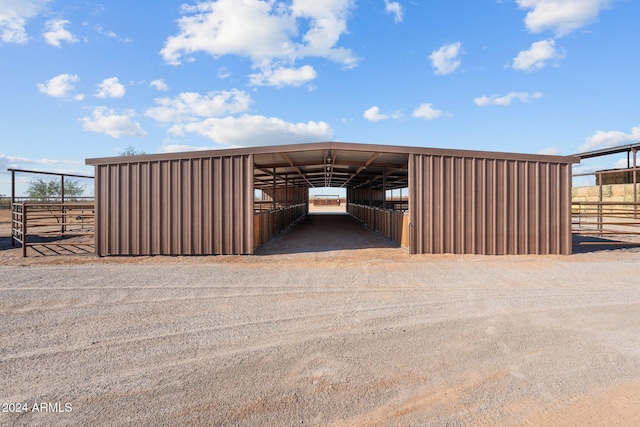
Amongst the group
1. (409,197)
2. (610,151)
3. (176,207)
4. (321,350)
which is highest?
(610,151)

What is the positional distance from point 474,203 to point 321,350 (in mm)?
7399

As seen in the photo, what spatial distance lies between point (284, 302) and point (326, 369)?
6.88 ft

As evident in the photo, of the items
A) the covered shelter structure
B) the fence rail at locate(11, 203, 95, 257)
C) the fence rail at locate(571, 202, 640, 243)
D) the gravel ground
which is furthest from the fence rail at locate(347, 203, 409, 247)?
the fence rail at locate(11, 203, 95, 257)

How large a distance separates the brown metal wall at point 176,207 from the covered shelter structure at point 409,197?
0.03 m

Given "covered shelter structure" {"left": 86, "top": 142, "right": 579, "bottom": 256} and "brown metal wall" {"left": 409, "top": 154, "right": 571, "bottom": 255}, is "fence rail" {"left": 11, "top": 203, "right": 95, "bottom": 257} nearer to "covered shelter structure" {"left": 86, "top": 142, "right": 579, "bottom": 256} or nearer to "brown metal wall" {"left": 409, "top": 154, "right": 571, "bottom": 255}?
"covered shelter structure" {"left": 86, "top": 142, "right": 579, "bottom": 256}

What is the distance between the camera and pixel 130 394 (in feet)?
8.64

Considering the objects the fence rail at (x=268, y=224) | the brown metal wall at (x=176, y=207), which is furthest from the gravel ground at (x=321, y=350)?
the fence rail at (x=268, y=224)

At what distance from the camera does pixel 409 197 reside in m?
9.34

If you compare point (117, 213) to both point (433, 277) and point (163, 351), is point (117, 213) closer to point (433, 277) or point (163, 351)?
point (163, 351)

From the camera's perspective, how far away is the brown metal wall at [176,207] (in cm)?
913

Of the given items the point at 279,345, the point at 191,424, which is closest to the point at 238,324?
the point at 279,345

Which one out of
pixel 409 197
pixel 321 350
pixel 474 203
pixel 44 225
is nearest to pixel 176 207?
pixel 44 225

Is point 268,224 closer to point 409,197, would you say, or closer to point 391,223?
point 391,223

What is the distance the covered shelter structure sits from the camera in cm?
915
